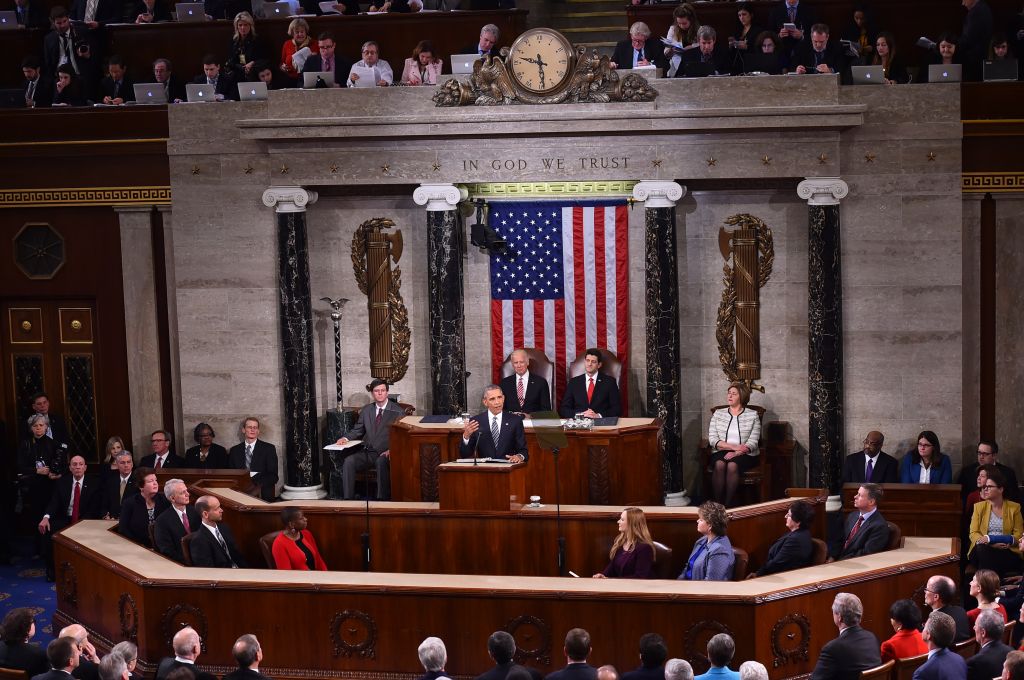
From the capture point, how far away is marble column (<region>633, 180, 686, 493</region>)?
579 inches

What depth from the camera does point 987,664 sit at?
858cm

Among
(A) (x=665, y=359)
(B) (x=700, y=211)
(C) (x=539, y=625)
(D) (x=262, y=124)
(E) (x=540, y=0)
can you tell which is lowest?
(C) (x=539, y=625)

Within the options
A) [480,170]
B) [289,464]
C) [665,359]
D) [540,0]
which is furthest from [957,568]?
[540,0]

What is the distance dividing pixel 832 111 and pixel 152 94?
7.35 metres

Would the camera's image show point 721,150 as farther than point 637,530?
Yes

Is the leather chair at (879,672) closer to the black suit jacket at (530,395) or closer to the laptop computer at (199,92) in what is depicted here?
the black suit jacket at (530,395)

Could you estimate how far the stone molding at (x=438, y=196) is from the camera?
14914 millimetres

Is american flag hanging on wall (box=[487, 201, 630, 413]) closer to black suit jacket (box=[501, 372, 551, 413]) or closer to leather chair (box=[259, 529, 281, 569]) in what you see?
black suit jacket (box=[501, 372, 551, 413])

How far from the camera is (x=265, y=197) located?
15.2m

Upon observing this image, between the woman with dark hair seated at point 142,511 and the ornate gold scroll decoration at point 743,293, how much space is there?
20.4ft

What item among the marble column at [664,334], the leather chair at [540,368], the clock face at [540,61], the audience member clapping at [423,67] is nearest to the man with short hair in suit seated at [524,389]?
the leather chair at [540,368]

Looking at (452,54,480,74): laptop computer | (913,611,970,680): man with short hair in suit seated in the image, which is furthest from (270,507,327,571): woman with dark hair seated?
(452,54,480,74): laptop computer

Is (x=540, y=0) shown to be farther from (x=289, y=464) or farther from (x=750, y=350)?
(x=289, y=464)

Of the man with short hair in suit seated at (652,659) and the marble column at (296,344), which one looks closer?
the man with short hair in suit seated at (652,659)
